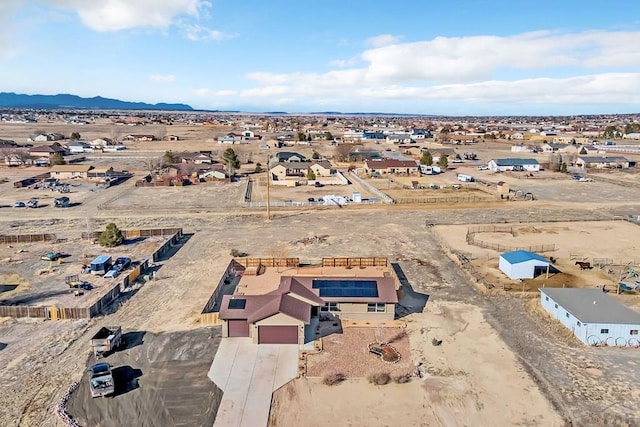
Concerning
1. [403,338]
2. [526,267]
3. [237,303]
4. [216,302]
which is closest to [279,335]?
[237,303]

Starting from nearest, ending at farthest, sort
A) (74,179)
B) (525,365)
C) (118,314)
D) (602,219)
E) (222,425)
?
(222,425), (525,365), (118,314), (602,219), (74,179)

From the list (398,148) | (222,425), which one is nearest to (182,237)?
(222,425)

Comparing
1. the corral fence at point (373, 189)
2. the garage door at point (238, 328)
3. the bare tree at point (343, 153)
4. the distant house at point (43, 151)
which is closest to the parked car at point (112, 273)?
the garage door at point (238, 328)

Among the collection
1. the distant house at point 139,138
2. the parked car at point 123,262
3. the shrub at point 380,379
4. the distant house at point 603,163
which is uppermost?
the distant house at point 139,138

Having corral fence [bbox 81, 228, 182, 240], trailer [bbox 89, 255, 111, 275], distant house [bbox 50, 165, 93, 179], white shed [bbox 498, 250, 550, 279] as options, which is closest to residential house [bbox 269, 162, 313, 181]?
distant house [bbox 50, 165, 93, 179]

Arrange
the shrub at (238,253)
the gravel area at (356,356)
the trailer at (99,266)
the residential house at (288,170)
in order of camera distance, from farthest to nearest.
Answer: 1. the residential house at (288,170)
2. the shrub at (238,253)
3. the trailer at (99,266)
4. the gravel area at (356,356)

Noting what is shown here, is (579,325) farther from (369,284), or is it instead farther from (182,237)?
(182,237)

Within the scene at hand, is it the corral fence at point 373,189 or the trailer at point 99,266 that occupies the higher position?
the corral fence at point 373,189

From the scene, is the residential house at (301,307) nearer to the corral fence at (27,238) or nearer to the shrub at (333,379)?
the shrub at (333,379)
